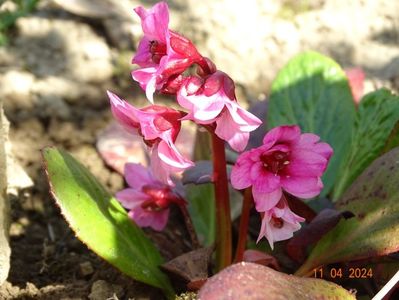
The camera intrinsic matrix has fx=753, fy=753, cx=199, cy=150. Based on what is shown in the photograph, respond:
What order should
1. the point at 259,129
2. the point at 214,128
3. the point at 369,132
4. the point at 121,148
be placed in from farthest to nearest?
the point at 121,148, the point at 259,129, the point at 369,132, the point at 214,128

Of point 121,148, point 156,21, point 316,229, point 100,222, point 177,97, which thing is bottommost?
point 121,148

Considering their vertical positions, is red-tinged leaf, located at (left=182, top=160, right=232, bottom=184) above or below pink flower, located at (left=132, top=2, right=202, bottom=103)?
below

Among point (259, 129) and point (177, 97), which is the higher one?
point (177, 97)

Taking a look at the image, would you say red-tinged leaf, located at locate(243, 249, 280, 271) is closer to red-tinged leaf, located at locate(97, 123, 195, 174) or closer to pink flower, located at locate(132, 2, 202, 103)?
pink flower, located at locate(132, 2, 202, 103)

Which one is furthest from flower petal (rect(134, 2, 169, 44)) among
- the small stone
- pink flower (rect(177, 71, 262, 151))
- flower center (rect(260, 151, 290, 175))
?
the small stone

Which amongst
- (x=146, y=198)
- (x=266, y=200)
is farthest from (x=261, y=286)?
(x=146, y=198)

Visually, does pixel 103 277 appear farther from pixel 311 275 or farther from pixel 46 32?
pixel 46 32

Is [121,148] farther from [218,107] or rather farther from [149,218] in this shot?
[218,107]
